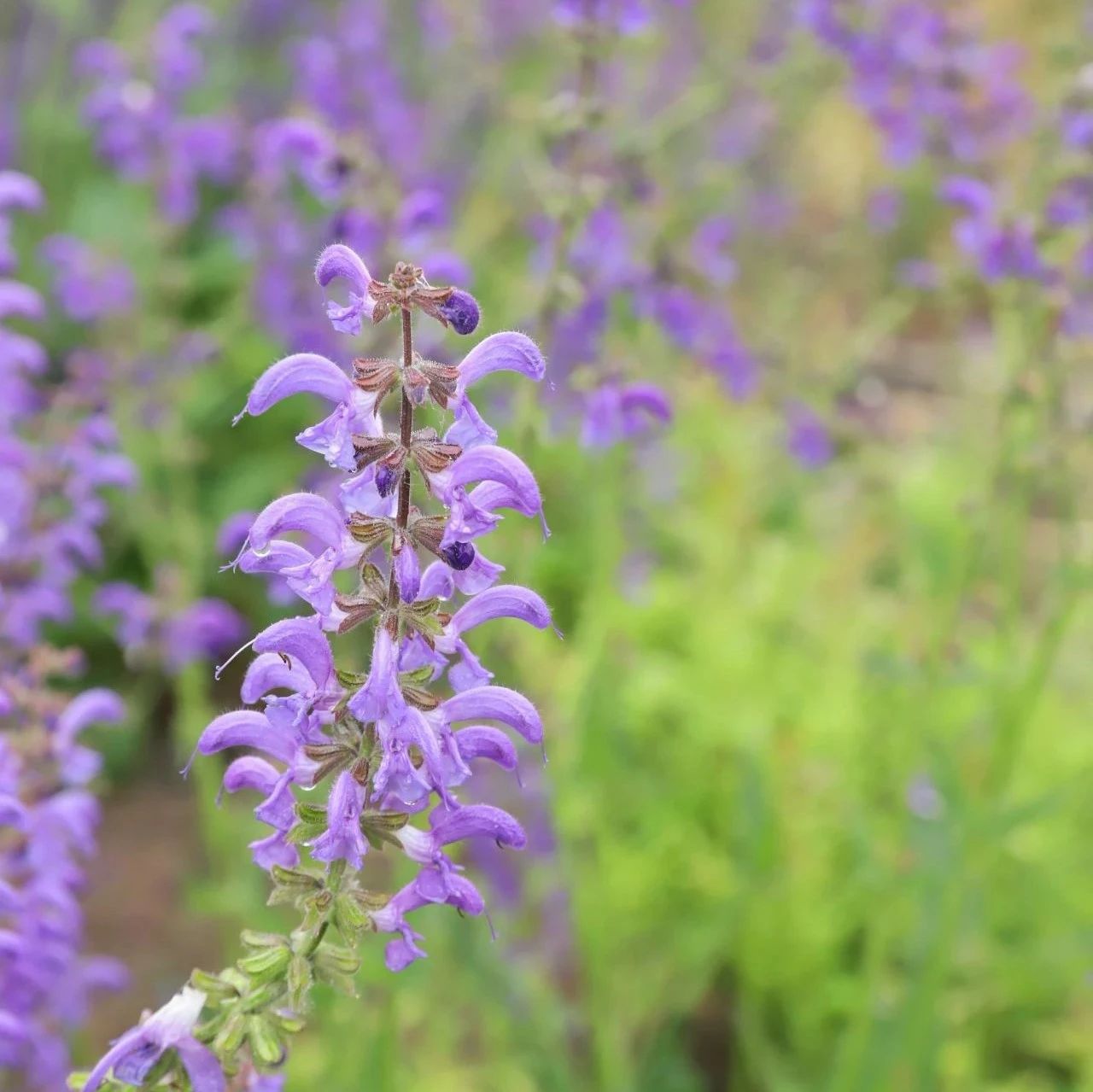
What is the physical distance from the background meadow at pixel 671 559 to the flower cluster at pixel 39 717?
0.75 feet

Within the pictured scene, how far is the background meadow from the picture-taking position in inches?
122

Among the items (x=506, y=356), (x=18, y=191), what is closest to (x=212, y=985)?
(x=506, y=356)

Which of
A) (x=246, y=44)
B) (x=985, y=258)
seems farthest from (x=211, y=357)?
(x=246, y=44)

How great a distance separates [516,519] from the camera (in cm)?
316

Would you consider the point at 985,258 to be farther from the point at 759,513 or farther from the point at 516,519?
the point at 759,513

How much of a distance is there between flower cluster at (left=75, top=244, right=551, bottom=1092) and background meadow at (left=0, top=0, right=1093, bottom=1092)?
98 cm

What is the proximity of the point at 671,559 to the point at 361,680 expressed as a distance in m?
4.98

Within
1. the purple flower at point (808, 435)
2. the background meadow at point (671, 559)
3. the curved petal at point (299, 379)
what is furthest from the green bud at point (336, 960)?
the purple flower at point (808, 435)

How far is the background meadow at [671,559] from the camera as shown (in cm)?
310

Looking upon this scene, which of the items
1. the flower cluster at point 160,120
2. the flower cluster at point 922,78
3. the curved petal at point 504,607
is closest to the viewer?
the curved petal at point 504,607

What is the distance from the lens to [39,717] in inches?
89.9

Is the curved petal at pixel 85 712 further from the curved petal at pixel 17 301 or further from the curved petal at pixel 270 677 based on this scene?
the curved petal at pixel 270 677

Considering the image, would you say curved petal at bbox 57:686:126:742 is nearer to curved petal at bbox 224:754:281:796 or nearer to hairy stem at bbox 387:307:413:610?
curved petal at bbox 224:754:281:796

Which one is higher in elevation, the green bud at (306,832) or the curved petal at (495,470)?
the curved petal at (495,470)
